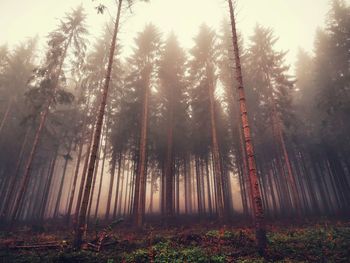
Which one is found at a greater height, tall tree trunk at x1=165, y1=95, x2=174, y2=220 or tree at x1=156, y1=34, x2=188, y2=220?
tree at x1=156, y1=34, x2=188, y2=220

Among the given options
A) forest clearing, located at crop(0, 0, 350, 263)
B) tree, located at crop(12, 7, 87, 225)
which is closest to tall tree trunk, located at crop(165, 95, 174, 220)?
forest clearing, located at crop(0, 0, 350, 263)

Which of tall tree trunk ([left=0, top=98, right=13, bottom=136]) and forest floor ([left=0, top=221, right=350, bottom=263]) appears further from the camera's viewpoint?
tall tree trunk ([left=0, top=98, right=13, bottom=136])

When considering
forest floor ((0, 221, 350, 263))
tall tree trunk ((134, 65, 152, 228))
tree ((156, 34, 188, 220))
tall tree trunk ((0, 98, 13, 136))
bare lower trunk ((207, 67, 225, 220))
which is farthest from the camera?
tree ((156, 34, 188, 220))

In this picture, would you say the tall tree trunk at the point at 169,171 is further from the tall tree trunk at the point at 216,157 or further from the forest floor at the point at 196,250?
the forest floor at the point at 196,250

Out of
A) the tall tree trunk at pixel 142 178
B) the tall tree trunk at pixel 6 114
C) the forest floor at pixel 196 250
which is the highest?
the tall tree trunk at pixel 6 114

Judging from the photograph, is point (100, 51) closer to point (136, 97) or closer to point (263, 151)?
point (136, 97)

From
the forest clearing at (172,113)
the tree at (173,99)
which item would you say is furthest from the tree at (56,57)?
the tree at (173,99)

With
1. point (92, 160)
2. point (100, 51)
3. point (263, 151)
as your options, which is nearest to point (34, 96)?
point (100, 51)

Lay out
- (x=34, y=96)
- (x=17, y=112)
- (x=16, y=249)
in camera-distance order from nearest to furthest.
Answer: (x=16, y=249), (x=34, y=96), (x=17, y=112)

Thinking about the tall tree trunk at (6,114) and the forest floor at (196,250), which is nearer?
the forest floor at (196,250)

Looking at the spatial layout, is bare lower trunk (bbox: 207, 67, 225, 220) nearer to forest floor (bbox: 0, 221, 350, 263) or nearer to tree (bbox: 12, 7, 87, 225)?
forest floor (bbox: 0, 221, 350, 263)

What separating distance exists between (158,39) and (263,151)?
16.6 m

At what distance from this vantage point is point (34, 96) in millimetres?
16688

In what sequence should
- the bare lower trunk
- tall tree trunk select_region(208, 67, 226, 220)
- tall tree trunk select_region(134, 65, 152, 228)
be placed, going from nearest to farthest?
tall tree trunk select_region(134, 65, 152, 228), tall tree trunk select_region(208, 67, 226, 220), the bare lower trunk
